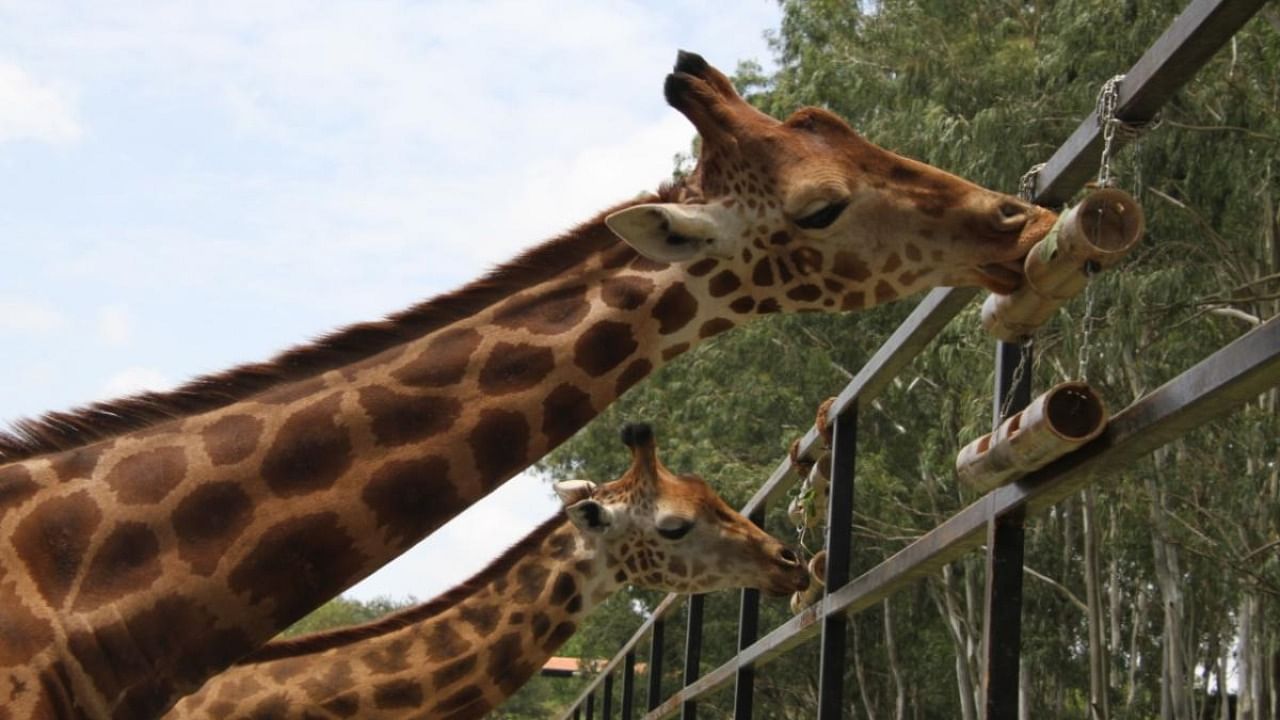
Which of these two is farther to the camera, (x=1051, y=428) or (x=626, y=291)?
(x=626, y=291)

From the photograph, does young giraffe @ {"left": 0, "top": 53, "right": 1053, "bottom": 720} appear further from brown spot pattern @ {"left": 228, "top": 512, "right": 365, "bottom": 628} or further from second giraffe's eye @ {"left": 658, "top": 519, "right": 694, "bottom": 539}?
second giraffe's eye @ {"left": 658, "top": 519, "right": 694, "bottom": 539}

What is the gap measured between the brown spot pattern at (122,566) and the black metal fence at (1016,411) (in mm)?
1684

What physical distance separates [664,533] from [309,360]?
3615 millimetres

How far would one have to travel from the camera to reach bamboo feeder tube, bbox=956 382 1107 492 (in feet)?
10.0

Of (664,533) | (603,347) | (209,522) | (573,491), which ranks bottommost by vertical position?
(209,522)

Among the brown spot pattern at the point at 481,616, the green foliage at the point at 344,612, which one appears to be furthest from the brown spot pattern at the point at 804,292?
the green foliage at the point at 344,612

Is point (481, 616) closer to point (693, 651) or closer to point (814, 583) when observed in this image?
point (814, 583)

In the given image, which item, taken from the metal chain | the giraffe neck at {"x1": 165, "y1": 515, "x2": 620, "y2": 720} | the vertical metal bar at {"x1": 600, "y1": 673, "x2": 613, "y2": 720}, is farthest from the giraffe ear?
the vertical metal bar at {"x1": 600, "y1": 673, "x2": 613, "y2": 720}

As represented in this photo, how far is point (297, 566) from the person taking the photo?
11.5ft

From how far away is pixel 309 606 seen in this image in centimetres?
353

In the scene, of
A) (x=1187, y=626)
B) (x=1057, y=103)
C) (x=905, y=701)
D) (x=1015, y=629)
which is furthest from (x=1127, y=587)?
(x=1015, y=629)

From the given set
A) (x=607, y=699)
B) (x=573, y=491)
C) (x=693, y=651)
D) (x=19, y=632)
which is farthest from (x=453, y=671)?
(x=607, y=699)

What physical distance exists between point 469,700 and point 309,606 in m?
2.64

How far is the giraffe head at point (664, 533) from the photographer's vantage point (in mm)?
7145
